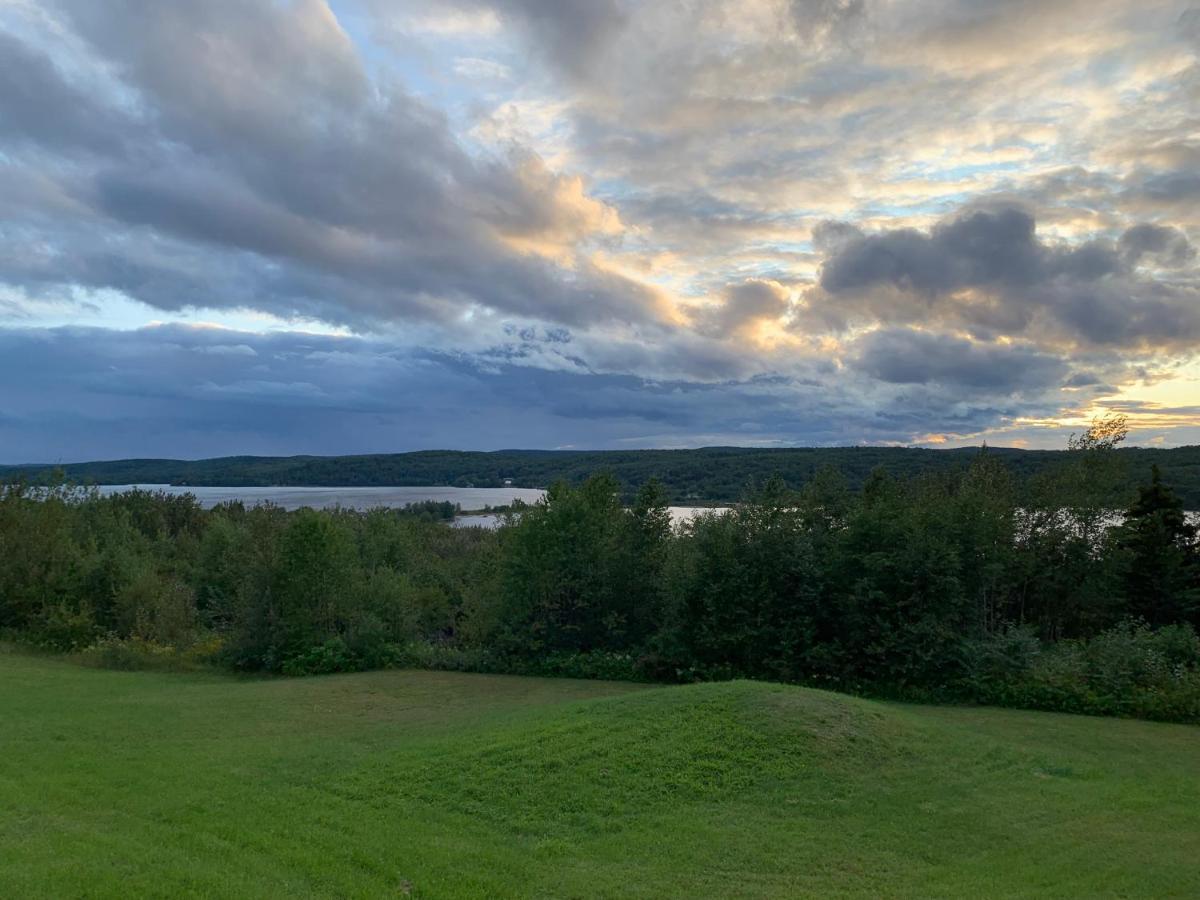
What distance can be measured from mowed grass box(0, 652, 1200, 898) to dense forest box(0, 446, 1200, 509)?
13.1 m

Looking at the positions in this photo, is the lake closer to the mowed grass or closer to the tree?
the tree

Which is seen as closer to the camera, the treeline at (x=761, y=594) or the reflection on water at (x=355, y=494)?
the treeline at (x=761, y=594)

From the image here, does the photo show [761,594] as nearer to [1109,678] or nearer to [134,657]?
[1109,678]

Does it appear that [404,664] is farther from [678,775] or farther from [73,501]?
[73,501]

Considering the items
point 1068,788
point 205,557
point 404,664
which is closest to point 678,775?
point 1068,788

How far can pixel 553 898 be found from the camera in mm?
7699

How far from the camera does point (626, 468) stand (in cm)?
6575

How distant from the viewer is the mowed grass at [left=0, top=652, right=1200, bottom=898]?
26.7 ft

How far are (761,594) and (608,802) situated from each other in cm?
1316

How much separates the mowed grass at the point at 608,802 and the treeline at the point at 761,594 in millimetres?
4589

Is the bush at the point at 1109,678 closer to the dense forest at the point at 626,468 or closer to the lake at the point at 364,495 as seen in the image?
the dense forest at the point at 626,468

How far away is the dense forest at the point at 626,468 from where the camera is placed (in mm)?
38312

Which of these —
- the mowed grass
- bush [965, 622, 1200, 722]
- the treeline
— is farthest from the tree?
the mowed grass

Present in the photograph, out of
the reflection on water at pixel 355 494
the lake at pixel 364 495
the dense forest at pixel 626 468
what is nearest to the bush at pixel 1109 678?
the dense forest at pixel 626 468
